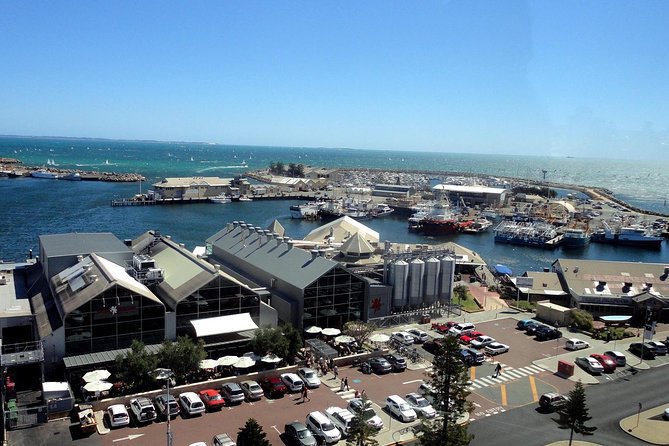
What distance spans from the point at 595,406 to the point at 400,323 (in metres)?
12.2

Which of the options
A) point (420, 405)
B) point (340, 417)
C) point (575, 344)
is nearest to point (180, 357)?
point (340, 417)

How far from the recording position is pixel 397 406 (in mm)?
21031

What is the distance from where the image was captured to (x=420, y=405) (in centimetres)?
2152

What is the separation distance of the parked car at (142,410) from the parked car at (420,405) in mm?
9822

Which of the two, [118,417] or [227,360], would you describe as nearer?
[118,417]

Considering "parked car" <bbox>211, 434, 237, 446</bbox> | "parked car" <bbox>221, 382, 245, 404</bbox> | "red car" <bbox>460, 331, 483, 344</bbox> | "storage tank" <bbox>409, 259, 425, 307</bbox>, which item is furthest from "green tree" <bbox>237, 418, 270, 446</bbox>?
"storage tank" <bbox>409, 259, 425, 307</bbox>

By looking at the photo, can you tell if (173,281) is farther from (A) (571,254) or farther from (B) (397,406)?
(A) (571,254)

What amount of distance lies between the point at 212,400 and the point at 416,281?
16060mm

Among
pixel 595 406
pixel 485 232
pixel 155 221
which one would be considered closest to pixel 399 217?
pixel 485 232

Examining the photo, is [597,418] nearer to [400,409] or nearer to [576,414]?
[576,414]

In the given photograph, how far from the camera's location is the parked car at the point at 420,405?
2080 centimetres

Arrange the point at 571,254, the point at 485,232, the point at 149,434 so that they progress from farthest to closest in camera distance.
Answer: the point at 485,232 < the point at 571,254 < the point at 149,434

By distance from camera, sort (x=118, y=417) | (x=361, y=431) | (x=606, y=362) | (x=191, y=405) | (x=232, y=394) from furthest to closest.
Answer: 1. (x=606, y=362)
2. (x=232, y=394)
3. (x=191, y=405)
4. (x=118, y=417)
5. (x=361, y=431)

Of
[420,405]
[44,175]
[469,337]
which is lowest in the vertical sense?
[420,405]
